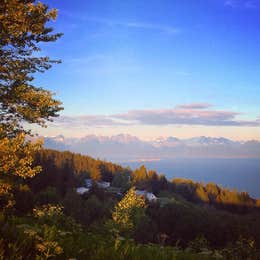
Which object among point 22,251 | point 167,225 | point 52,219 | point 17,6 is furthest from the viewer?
point 167,225

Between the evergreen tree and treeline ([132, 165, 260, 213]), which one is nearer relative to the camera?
the evergreen tree

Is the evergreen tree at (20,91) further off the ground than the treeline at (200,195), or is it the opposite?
the evergreen tree at (20,91)

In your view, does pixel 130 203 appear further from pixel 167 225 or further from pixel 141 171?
pixel 141 171

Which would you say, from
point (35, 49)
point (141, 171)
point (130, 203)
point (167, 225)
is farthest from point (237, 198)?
point (35, 49)

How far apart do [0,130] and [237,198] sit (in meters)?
187

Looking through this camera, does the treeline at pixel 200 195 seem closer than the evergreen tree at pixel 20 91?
No

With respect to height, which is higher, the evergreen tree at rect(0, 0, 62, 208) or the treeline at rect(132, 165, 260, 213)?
the evergreen tree at rect(0, 0, 62, 208)

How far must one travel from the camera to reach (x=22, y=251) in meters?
5.61

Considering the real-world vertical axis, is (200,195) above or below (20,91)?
below

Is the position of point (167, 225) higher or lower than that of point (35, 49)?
lower

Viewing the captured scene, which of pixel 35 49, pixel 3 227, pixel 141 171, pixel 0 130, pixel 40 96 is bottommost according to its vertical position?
pixel 141 171

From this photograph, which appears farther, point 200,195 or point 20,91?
point 200,195

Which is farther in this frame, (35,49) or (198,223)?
(198,223)

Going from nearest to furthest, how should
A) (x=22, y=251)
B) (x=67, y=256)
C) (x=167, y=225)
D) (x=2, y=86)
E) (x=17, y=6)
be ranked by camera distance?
1. (x=22, y=251)
2. (x=67, y=256)
3. (x=17, y=6)
4. (x=2, y=86)
5. (x=167, y=225)
